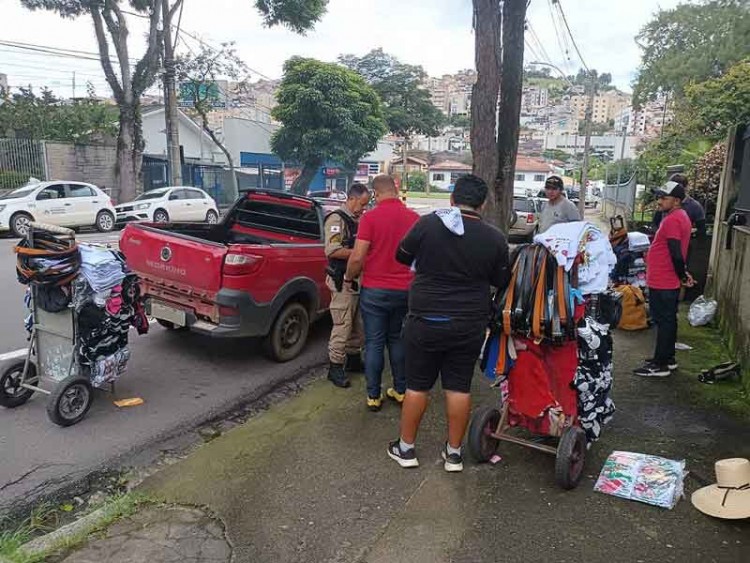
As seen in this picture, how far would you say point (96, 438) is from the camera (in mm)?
4031

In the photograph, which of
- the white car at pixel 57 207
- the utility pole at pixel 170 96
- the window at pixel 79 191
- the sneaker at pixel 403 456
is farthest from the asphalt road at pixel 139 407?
the utility pole at pixel 170 96

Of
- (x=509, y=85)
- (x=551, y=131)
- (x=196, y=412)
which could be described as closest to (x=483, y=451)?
(x=196, y=412)

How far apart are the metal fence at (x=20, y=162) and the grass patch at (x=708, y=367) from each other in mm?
20741

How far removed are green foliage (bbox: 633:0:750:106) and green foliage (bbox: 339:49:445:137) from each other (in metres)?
13.0

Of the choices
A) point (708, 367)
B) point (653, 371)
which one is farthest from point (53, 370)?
point (708, 367)

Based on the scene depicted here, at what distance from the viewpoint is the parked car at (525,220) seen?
1805 cm

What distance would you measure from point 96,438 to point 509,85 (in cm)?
557

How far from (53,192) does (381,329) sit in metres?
14.8

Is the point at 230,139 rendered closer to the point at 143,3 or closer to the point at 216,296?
the point at 143,3

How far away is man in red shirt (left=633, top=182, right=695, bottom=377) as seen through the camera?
16.5 feet

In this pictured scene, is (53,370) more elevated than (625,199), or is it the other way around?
(625,199)

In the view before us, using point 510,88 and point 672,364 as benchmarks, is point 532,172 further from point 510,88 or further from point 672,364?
point 672,364

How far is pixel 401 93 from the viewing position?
39.6 metres

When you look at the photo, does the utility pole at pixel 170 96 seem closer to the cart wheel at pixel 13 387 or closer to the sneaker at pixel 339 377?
the cart wheel at pixel 13 387
